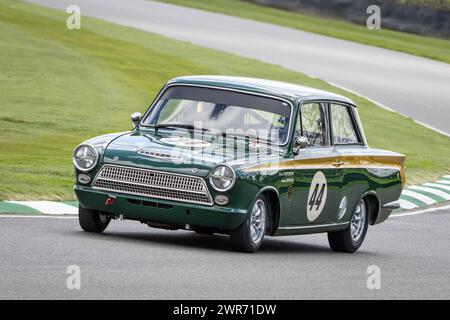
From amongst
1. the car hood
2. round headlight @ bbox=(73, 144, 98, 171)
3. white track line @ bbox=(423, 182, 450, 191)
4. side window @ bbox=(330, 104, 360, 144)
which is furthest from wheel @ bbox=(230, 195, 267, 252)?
white track line @ bbox=(423, 182, 450, 191)

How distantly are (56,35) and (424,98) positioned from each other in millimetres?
9824

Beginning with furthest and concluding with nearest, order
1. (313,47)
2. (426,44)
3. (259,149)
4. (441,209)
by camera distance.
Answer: (426,44) → (313,47) → (441,209) → (259,149)

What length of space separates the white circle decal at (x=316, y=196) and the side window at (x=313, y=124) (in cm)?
40

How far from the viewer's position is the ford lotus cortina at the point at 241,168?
11.4 m

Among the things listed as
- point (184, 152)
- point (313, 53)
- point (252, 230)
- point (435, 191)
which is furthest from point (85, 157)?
point (313, 53)

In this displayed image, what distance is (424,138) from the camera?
28.6 m

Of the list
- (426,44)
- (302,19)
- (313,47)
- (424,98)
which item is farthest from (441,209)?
(302,19)

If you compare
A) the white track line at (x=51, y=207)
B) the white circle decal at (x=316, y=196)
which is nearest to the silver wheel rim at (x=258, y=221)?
the white circle decal at (x=316, y=196)

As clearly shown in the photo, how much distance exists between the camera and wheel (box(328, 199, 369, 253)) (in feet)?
43.8

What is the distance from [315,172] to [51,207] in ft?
10.8

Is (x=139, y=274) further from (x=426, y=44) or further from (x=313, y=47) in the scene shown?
(x=426, y=44)

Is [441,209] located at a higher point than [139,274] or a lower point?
lower

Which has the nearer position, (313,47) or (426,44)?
(313,47)

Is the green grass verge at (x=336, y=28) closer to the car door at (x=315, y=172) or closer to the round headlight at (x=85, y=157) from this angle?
the car door at (x=315, y=172)
